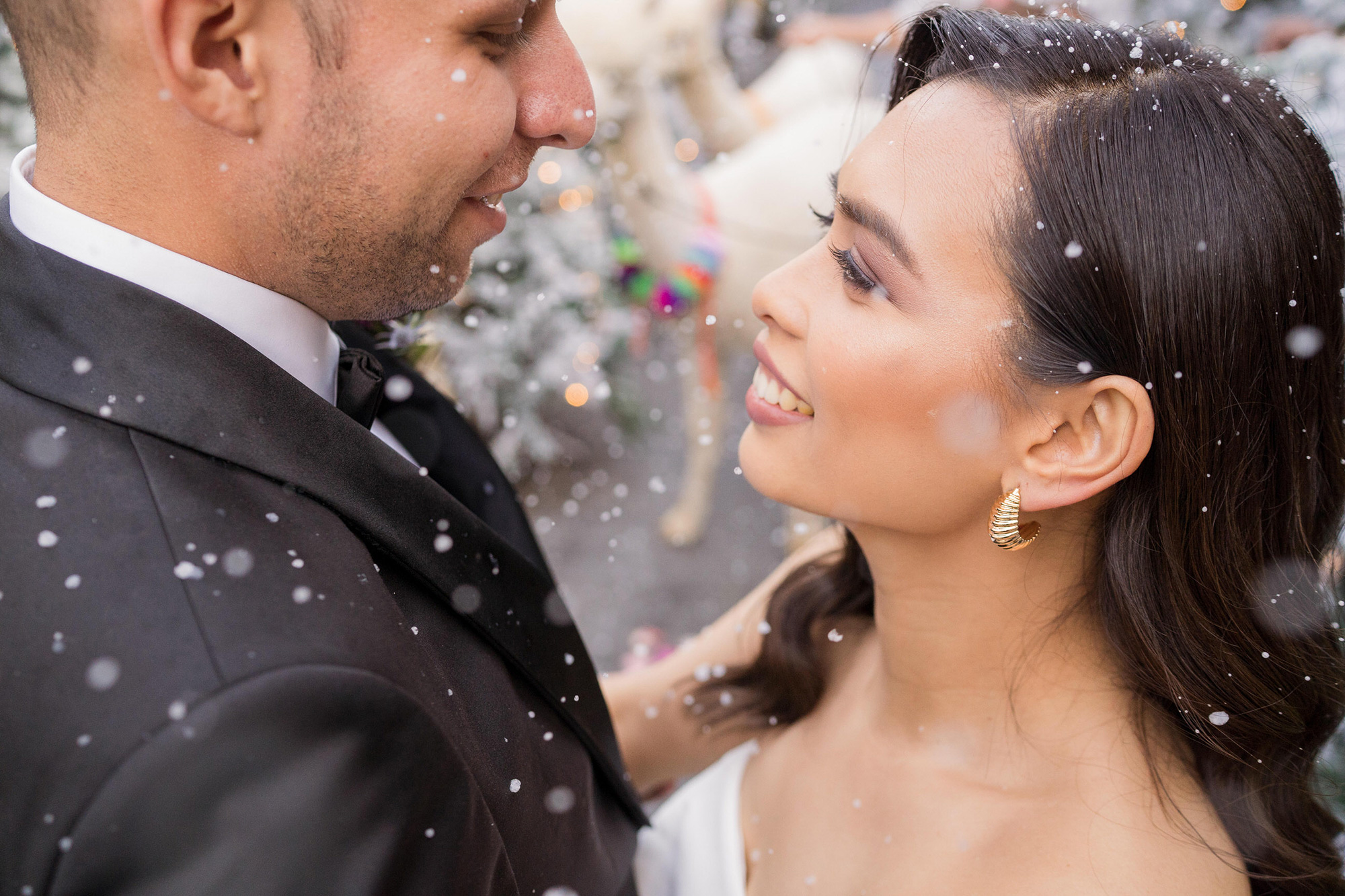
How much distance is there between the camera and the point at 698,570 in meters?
4.39

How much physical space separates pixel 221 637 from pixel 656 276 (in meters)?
3.25

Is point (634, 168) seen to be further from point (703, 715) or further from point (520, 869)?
point (520, 869)

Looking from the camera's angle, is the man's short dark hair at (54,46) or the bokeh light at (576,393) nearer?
the man's short dark hair at (54,46)

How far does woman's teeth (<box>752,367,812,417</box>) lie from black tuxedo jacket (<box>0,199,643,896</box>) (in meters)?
0.61

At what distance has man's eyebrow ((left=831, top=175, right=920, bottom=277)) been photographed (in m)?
1.35

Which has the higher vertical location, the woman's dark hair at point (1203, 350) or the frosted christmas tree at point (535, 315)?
the woman's dark hair at point (1203, 350)

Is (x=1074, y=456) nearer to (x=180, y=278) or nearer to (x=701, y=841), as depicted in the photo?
(x=701, y=841)

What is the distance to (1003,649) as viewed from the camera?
1618 mm

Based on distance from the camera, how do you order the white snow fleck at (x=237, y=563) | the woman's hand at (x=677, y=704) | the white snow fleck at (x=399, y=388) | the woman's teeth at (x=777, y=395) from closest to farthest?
A: the white snow fleck at (x=237, y=563) < the woman's teeth at (x=777, y=395) < the white snow fleck at (x=399, y=388) < the woman's hand at (x=677, y=704)

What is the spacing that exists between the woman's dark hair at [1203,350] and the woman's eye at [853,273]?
8.4 inches

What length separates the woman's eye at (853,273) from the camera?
4.64 ft

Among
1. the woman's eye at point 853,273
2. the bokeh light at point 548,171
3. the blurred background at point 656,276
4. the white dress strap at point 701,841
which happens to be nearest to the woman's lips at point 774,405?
the woman's eye at point 853,273

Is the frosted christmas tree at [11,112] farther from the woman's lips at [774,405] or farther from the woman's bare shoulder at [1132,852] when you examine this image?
the woman's bare shoulder at [1132,852]

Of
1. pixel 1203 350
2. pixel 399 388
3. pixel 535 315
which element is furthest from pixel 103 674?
pixel 535 315
